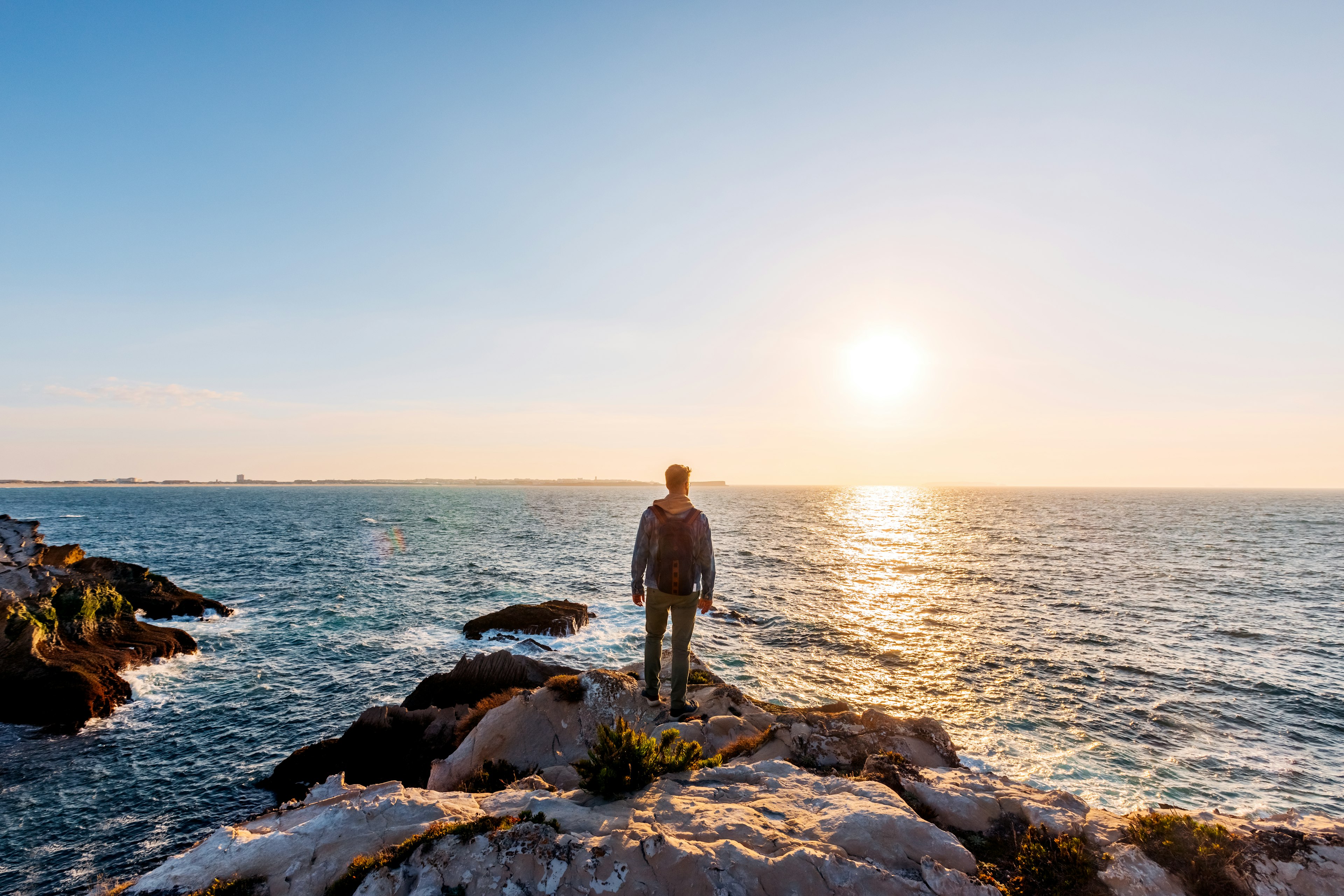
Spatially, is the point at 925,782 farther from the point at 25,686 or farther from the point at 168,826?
the point at 25,686

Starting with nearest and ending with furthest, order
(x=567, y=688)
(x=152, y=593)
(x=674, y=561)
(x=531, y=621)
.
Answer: (x=674, y=561) < (x=567, y=688) < (x=531, y=621) < (x=152, y=593)

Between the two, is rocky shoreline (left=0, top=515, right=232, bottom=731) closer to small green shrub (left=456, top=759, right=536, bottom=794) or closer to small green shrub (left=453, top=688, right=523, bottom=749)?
small green shrub (left=453, top=688, right=523, bottom=749)

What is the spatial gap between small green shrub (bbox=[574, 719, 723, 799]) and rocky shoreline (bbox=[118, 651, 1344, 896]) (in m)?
0.07

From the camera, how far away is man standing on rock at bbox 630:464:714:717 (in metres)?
8.57

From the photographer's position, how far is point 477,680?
702 inches

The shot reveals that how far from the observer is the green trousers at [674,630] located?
8.85 meters

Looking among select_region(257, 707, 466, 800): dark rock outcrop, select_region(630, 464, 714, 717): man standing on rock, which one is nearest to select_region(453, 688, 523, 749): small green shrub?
select_region(257, 707, 466, 800): dark rock outcrop

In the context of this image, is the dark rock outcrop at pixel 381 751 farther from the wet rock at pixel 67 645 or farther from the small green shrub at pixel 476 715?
the wet rock at pixel 67 645

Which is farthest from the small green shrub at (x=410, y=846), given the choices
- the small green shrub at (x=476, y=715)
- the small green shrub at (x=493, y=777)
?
the small green shrub at (x=476, y=715)

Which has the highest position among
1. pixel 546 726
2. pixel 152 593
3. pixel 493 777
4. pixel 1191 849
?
pixel 1191 849

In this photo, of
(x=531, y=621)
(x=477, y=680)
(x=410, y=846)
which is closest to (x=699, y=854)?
(x=410, y=846)

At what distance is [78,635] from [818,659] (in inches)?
1148

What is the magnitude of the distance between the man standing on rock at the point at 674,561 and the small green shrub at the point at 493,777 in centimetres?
360

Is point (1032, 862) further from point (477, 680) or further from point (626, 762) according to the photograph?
point (477, 680)
